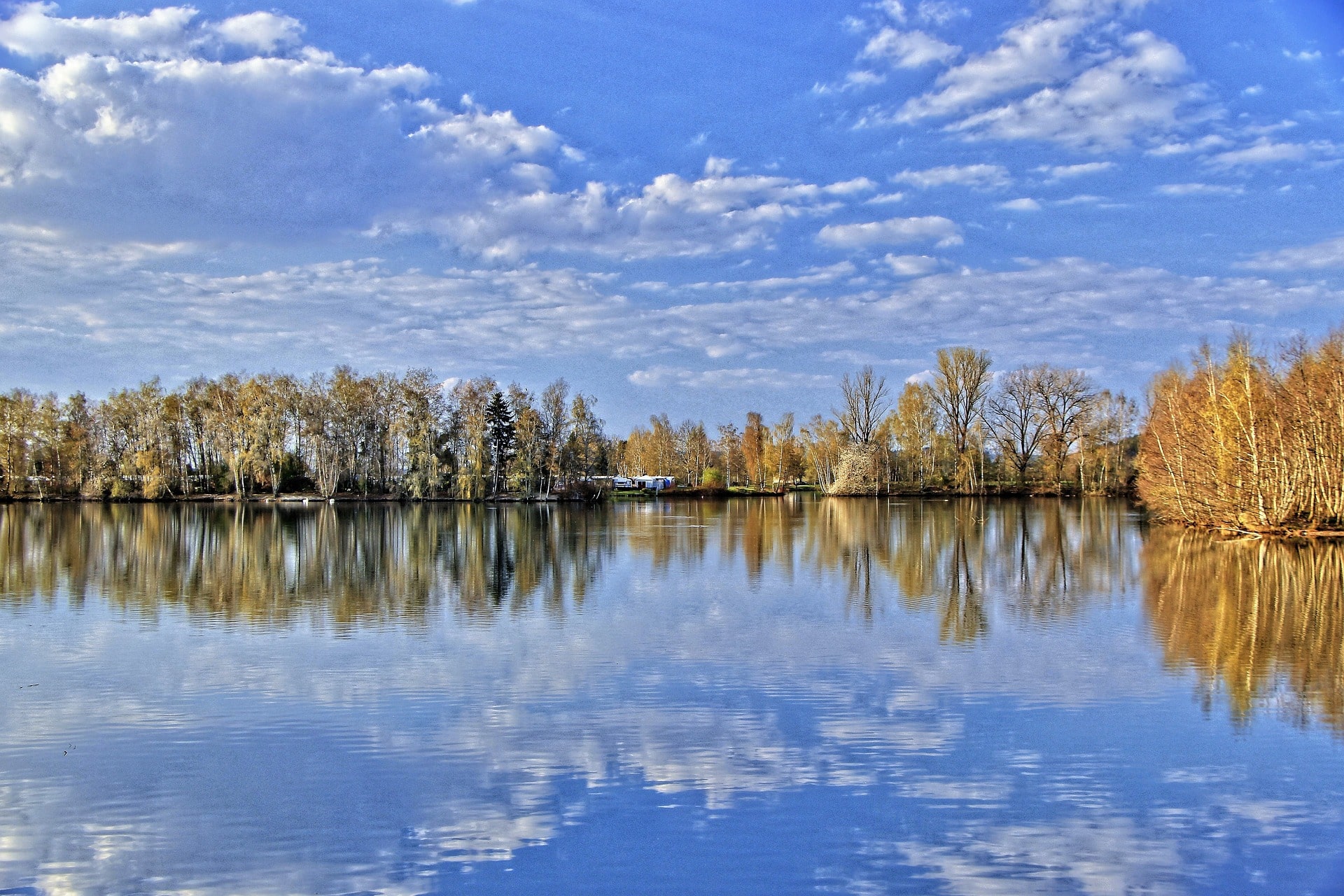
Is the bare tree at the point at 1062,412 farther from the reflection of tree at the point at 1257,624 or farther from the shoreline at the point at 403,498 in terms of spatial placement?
the reflection of tree at the point at 1257,624

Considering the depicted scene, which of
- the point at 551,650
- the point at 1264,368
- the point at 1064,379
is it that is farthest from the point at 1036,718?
the point at 1064,379

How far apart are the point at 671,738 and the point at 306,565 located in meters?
16.7

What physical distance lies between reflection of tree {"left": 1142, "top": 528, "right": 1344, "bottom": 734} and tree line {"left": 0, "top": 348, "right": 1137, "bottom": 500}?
50301 millimetres

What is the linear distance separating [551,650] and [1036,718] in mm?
5840

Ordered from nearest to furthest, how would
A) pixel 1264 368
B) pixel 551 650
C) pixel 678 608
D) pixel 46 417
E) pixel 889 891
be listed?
pixel 889 891, pixel 551 650, pixel 678 608, pixel 1264 368, pixel 46 417

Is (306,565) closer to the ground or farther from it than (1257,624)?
farther from it

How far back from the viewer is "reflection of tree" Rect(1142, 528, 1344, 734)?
30.2ft

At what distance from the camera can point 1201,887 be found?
16.7 feet

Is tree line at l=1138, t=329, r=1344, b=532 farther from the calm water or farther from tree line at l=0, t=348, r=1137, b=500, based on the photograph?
tree line at l=0, t=348, r=1137, b=500

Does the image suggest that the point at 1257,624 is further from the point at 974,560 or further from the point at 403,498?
the point at 403,498

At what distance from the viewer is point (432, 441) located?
67625mm

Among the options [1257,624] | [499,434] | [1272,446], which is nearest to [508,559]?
[1257,624]

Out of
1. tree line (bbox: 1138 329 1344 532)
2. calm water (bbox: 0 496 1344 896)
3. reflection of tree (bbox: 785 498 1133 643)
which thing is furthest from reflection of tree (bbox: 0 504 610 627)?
tree line (bbox: 1138 329 1344 532)

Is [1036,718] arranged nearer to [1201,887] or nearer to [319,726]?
[1201,887]
